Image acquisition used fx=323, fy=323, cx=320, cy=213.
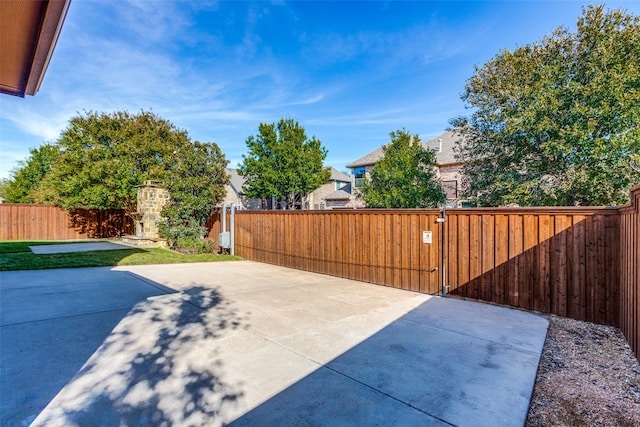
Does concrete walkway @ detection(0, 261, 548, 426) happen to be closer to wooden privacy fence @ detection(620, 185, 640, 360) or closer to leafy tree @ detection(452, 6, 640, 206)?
wooden privacy fence @ detection(620, 185, 640, 360)

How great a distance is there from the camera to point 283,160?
2259 cm

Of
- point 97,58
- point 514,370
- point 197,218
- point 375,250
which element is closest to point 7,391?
point 514,370

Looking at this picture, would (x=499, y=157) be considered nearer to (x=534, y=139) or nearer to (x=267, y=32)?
(x=534, y=139)

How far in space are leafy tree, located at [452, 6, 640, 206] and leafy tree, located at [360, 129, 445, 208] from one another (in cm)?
168


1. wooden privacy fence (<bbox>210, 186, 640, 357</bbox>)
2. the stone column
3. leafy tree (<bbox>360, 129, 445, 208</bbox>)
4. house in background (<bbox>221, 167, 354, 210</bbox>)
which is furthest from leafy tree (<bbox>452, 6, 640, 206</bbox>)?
house in background (<bbox>221, 167, 354, 210</bbox>)

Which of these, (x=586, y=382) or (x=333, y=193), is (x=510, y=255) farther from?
(x=333, y=193)

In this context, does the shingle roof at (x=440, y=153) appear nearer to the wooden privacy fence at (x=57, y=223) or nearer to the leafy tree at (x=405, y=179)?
the leafy tree at (x=405, y=179)

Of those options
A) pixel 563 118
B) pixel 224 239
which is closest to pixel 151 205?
pixel 224 239

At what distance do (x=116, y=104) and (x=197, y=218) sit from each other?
806 cm

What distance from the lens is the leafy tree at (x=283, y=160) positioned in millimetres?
22516

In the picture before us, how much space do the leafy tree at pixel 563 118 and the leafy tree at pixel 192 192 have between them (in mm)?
9390

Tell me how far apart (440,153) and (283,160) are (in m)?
10.5

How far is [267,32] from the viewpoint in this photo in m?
11.1

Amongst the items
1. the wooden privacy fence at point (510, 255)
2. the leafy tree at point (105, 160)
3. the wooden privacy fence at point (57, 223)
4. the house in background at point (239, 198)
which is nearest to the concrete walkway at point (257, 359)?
the wooden privacy fence at point (510, 255)
